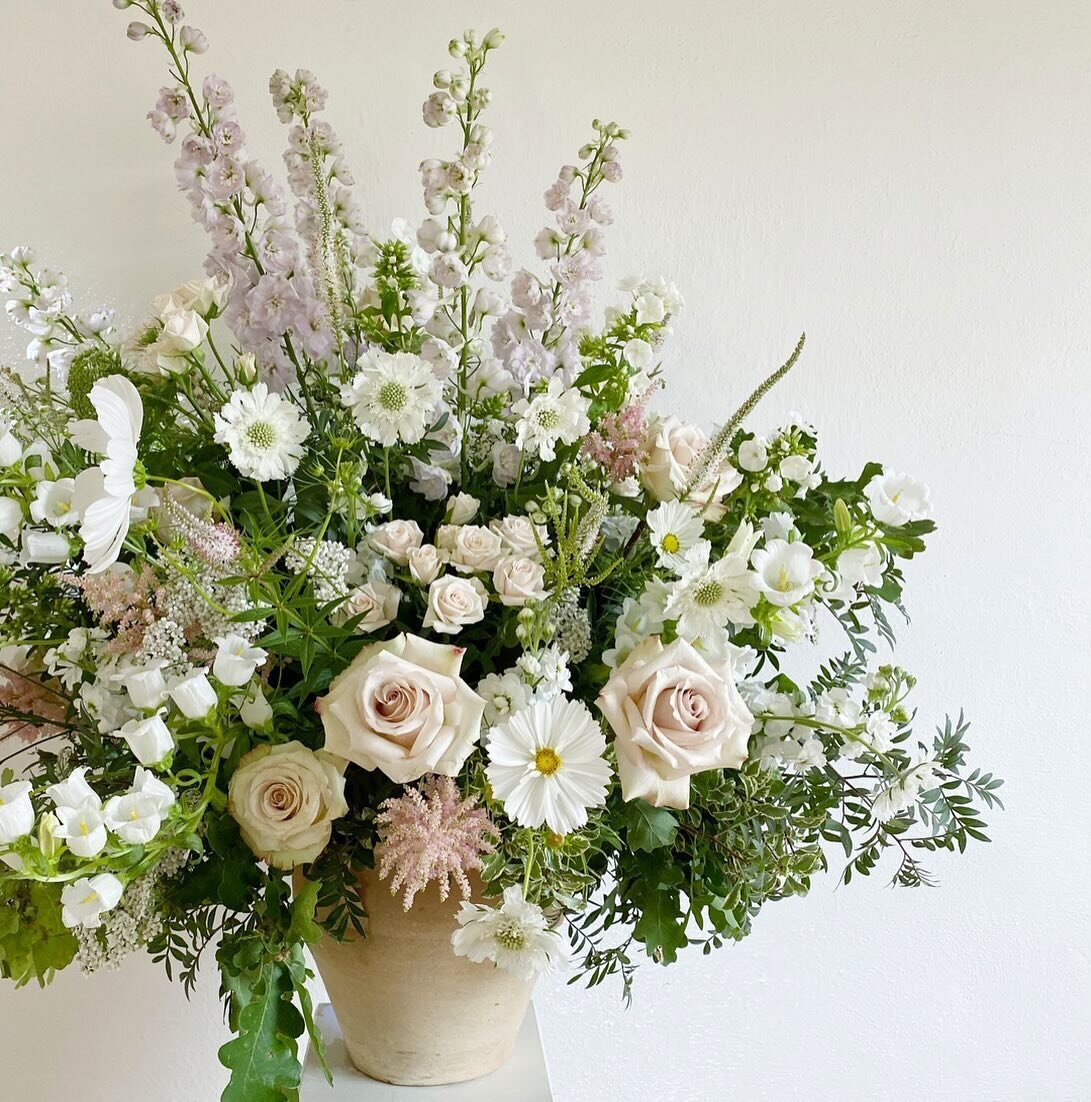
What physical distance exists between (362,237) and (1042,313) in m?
0.74

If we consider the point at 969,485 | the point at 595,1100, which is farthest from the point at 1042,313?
the point at 595,1100

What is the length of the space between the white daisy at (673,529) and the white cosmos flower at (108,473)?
336mm

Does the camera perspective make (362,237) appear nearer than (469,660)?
No

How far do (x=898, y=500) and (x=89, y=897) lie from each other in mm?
599

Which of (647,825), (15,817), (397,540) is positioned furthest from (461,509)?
(15,817)

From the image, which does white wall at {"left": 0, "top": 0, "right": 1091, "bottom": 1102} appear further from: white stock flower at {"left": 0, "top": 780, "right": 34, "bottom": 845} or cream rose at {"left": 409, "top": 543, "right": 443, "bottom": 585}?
white stock flower at {"left": 0, "top": 780, "right": 34, "bottom": 845}

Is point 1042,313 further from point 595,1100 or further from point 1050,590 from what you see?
point 595,1100

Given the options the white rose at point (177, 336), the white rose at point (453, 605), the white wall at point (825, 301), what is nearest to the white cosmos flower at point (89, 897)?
the white rose at point (453, 605)

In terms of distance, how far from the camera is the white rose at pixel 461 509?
0.84 meters

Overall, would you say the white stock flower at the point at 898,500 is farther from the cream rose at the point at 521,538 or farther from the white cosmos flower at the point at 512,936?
the white cosmos flower at the point at 512,936

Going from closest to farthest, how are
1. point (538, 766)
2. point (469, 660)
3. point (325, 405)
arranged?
point (538, 766)
point (469, 660)
point (325, 405)

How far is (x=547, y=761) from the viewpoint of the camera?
0.68 meters

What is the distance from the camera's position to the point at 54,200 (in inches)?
43.4

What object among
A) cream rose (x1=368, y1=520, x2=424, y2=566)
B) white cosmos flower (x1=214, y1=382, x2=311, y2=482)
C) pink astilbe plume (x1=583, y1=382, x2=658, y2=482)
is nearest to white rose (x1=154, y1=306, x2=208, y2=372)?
white cosmos flower (x1=214, y1=382, x2=311, y2=482)
